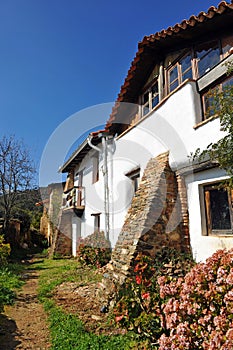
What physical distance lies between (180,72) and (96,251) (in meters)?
7.72

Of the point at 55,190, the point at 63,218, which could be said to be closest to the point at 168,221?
the point at 63,218

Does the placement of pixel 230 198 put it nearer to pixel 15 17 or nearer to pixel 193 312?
pixel 193 312

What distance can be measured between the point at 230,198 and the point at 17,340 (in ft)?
17.1

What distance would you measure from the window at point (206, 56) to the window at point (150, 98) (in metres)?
1.98

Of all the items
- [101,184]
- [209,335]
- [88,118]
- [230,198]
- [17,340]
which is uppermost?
[88,118]

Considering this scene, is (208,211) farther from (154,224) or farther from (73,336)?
(73,336)

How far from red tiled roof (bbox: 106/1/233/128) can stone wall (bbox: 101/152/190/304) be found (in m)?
3.81

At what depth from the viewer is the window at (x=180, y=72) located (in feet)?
25.0

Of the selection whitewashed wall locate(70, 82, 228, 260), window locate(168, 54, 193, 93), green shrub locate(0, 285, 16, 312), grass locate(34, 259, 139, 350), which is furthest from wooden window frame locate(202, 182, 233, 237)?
green shrub locate(0, 285, 16, 312)

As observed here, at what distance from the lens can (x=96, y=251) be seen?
33.8 feet

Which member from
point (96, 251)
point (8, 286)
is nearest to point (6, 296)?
point (8, 286)

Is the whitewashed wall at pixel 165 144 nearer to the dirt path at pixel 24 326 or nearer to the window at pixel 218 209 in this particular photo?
the window at pixel 218 209

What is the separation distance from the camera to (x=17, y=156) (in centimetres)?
1433

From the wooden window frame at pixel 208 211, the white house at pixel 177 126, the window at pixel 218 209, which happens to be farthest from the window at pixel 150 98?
the window at pixel 218 209
